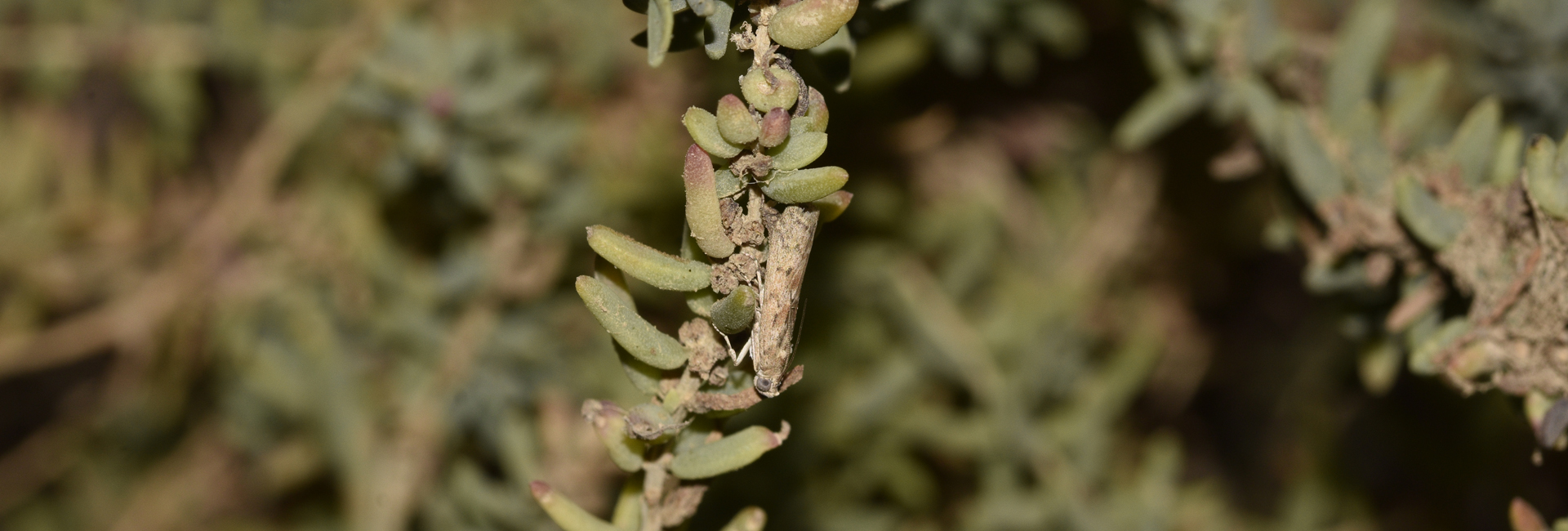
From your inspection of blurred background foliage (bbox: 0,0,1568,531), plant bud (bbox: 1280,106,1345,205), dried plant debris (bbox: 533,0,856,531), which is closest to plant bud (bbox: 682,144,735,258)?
dried plant debris (bbox: 533,0,856,531)

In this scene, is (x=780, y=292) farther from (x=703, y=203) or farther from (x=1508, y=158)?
(x=1508, y=158)

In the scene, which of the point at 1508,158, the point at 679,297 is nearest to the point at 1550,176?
the point at 1508,158

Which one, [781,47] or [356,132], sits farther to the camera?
[356,132]

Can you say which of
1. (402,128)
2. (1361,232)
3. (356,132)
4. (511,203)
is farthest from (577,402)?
(1361,232)

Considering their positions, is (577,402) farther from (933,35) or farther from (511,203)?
(933,35)

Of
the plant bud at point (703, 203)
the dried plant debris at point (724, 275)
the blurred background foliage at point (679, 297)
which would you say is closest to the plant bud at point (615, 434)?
the dried plant debris at point (724, 275)
